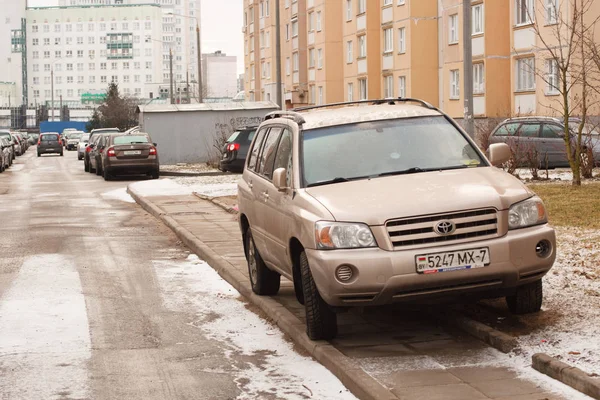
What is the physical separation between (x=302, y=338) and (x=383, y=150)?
5.57 ft

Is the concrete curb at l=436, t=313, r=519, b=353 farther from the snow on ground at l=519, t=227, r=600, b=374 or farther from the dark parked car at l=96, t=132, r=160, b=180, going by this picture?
the dark parked car at l=96, t=132, r=160, b=180

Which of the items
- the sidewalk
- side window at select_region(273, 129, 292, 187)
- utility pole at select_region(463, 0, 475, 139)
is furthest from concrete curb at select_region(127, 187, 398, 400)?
utility pole at select_region(463, 0, 475, 139)

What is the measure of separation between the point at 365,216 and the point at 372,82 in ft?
195

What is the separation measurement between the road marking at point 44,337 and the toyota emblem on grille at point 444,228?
2504mm

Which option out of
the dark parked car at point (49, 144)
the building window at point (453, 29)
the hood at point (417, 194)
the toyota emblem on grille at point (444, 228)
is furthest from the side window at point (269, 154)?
the dark parked car at point (49, 144)

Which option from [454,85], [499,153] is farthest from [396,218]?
[454,85]

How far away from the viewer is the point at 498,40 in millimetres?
47469

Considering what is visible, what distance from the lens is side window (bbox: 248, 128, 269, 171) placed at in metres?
10.3

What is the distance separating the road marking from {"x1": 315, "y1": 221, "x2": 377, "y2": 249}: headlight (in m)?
1.82

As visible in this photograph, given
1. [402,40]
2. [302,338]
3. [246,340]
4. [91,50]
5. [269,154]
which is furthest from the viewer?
[91,50]

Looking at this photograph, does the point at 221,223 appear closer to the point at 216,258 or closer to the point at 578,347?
the point at 216,258

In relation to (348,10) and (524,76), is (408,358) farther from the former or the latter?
(348,10)

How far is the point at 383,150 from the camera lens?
28.4 feet

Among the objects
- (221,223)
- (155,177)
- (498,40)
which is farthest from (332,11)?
(221,223)
